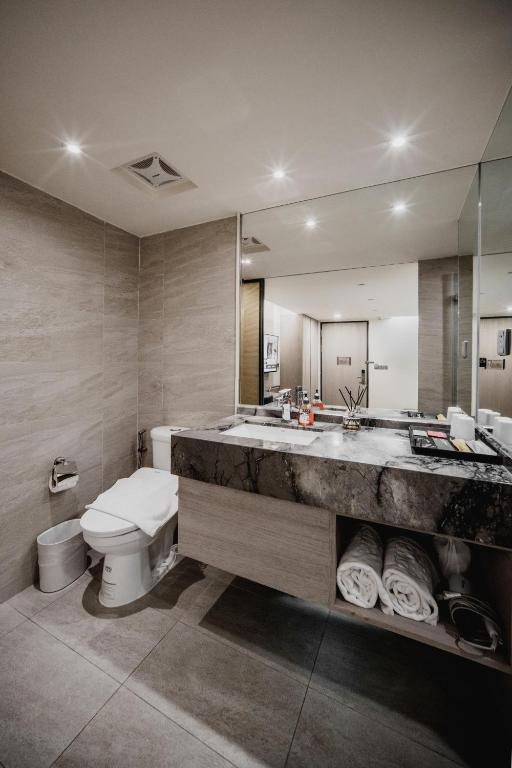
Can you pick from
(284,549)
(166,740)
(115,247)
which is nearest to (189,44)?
(115,247)

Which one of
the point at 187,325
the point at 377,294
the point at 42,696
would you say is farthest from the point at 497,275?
the point at 42,696

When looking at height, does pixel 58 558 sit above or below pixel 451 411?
below

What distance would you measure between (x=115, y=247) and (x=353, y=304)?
190 cm

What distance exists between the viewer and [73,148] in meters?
1.53

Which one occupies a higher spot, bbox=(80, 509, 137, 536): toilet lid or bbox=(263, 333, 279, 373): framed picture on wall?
bbox=(263, 333, 279, 373): framed picture on wall

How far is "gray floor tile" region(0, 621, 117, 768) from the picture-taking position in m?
1.10

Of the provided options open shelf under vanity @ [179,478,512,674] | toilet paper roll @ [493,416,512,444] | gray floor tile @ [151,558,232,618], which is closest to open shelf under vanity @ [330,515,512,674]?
open shelf under vanity @ [179,478,512,674]

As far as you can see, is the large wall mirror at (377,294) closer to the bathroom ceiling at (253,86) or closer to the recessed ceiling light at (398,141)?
the bathroom ceiling at (253,86)

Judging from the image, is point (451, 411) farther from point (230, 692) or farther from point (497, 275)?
point (230, 692)

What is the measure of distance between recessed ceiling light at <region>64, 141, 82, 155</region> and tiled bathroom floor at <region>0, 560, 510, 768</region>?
2441 millimetres

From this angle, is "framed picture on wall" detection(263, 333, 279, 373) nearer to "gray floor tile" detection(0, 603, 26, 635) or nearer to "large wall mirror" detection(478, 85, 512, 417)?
"large wall mirror" detection(478, 85, 512, 417)

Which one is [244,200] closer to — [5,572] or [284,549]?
[284,549]

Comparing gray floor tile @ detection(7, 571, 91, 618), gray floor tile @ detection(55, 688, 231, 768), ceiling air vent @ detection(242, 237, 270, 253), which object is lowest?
gray floor tile @ detection(55, 688, 231, 768)

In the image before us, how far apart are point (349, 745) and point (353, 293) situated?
2.02 meters
